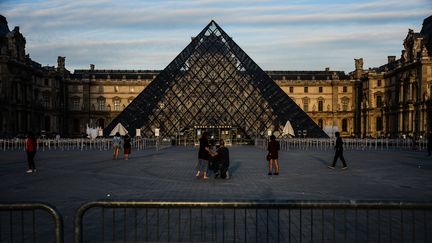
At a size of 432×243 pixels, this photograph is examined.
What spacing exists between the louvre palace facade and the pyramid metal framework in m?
0.96

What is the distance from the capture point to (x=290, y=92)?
75312 millimetres

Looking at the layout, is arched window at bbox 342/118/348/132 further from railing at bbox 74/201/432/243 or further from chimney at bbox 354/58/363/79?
railing at bbox 74/201/432/243

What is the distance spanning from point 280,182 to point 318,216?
4383 millimetres

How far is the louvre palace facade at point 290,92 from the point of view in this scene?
4906 centimetres

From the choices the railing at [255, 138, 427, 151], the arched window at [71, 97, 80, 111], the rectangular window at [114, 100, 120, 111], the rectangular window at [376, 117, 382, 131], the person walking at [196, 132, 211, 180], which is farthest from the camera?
the rectangular window at [114, 100, 120, 111]

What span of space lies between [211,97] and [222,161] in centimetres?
2496

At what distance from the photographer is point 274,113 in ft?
118

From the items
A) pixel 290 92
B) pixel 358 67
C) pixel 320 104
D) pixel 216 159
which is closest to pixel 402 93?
pixel 358 67

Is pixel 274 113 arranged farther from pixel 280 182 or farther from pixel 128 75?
pixel 128 75

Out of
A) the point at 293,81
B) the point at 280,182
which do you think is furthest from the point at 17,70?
the point at 280,182

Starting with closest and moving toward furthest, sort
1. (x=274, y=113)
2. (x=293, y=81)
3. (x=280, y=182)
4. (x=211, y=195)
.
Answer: (x=211, y=195), (x=280, y=182), (x=274, y=113), (x=293, y=81)

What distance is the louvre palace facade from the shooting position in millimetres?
49062

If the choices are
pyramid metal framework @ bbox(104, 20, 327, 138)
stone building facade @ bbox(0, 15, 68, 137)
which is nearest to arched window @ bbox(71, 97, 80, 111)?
stone building facade @ bbox(0, 15, 68, 137)

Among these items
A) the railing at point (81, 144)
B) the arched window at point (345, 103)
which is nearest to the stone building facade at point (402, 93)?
the arched window at point (345, 103)
